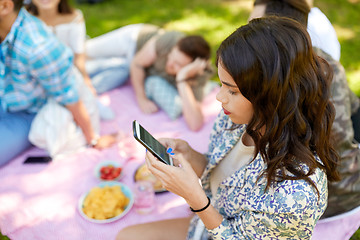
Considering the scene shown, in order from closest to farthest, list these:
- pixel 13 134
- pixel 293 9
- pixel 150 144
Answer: pixel 150 144
pixel 293 9
pixel 13 134

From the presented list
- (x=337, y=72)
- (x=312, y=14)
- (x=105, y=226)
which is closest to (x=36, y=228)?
(x=105, y=226)

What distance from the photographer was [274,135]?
1396 mm

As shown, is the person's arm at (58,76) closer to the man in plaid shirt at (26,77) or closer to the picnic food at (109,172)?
the man in plaid shirt at (26,77)

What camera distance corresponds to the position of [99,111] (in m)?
3.35

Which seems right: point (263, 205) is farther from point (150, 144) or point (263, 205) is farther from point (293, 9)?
point (293, 9)

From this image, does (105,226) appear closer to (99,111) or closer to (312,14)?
(99,111)

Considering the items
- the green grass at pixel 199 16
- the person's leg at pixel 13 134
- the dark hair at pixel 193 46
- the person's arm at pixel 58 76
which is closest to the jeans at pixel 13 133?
the person's leg at pixel 13 134

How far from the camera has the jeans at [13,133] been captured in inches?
108

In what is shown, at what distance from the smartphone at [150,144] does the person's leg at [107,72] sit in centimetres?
204

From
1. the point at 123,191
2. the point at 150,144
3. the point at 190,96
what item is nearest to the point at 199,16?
the point at 190,96

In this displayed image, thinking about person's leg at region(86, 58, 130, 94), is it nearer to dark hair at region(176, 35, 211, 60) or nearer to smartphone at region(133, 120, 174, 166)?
dark hair at region(176, 35, 211, 60)

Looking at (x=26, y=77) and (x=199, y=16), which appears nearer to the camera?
(x=26, y=77)

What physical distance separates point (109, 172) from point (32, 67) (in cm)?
96

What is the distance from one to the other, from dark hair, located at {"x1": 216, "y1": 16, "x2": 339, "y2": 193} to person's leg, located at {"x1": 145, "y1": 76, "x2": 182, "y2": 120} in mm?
1893
